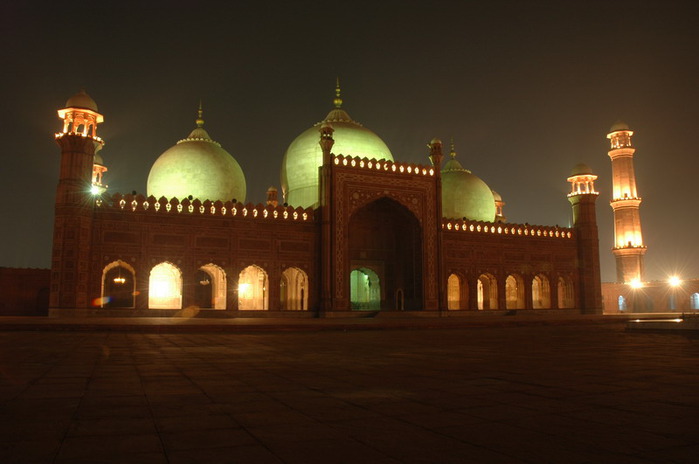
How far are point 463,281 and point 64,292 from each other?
1486 centimetres

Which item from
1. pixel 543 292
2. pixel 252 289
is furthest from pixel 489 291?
pixel 252 289

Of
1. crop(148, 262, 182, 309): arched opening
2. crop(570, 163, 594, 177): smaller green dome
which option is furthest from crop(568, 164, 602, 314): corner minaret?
crop(148, 262, 182, 309): arched opening

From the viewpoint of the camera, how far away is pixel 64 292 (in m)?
16.7

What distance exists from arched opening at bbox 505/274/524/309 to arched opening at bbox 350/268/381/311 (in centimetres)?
616

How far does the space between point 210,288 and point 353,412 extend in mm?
20001

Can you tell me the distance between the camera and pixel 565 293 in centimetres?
2656

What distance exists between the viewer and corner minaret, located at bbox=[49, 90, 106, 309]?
16750mm

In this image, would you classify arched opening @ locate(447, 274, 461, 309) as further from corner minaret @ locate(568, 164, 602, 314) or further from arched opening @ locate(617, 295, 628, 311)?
arched opening @ locate(617, 295, 628, 311)

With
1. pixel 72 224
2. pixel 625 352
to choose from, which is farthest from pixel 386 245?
pixel 625 352

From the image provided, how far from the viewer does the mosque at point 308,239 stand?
17.8 metres

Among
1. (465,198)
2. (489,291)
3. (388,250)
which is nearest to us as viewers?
(388,250)

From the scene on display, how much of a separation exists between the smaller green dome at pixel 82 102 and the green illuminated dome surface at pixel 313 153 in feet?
27.8

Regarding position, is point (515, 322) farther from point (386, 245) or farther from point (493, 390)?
point (493, 390)

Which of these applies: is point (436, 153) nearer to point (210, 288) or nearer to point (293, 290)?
point (293, 290)
